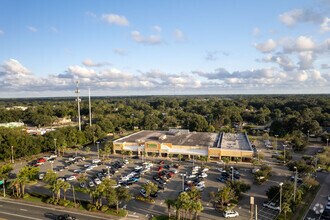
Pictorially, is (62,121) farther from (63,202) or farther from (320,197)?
(320,197)

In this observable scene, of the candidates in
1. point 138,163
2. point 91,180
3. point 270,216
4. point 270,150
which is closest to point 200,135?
point 270,150

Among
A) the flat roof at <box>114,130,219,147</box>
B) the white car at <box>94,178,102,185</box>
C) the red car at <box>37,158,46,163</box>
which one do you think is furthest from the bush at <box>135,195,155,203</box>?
the red car at <box>37,158,46,163</box>

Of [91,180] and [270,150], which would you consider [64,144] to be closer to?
[91,180]

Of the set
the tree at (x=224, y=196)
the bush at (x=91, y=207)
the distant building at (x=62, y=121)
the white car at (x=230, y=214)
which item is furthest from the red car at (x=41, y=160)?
the distant building at (x=62, y=121)

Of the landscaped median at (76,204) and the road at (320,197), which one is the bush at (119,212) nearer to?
the landscaped median at (76,204)

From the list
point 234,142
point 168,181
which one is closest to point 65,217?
point 168,181
